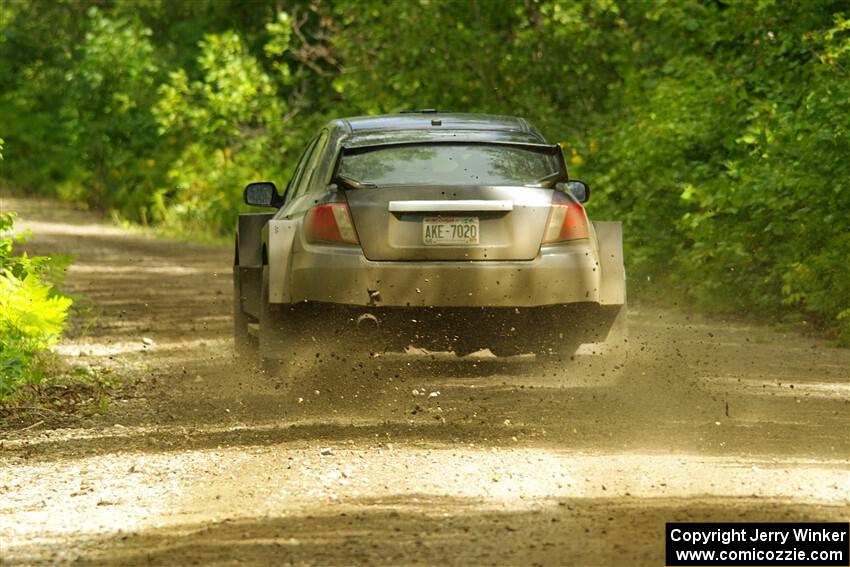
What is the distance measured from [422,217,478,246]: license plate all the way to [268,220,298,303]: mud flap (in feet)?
3.02

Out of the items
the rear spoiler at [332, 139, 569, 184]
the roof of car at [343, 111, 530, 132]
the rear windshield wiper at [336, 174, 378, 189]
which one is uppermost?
the roof of car at [343, 111, 530, 132]

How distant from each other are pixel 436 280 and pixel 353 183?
0.81 metres

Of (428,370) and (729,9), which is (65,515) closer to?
(428,370)

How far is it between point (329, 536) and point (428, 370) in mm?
5485

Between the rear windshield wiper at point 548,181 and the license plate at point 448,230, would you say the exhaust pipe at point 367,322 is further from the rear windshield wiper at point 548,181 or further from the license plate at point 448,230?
the rear windshield wiper at point 548,181

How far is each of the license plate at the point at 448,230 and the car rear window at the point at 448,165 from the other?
0.25 meters

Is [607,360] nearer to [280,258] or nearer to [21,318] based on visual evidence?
[280,258]

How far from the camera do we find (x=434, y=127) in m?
11.3

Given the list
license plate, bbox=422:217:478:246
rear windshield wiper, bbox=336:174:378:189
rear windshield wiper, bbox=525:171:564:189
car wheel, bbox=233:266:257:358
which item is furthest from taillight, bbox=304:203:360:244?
car wheel, bbox=233:266:257:358

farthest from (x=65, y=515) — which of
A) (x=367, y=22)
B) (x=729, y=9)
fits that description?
(x=367, y=22)

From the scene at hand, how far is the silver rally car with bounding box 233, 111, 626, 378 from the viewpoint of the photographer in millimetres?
10438

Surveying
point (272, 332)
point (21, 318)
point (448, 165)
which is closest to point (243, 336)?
point (272, 332)

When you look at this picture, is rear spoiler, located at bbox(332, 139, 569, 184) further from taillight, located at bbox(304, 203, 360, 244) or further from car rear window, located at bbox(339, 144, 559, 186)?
taillight, located at bbox(304, 203, 360, 244)

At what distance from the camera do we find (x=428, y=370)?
39.3ft
